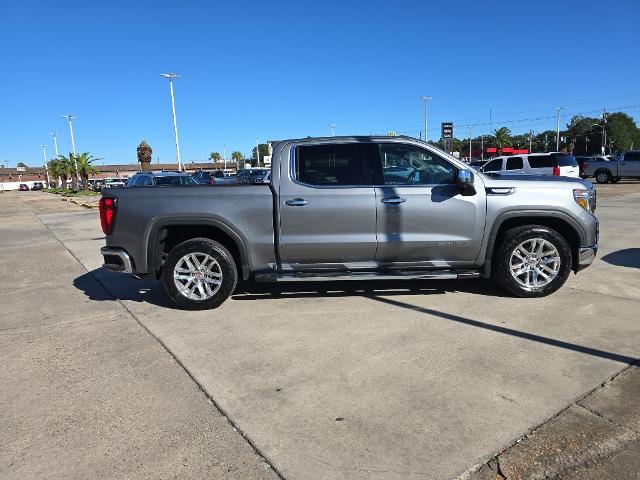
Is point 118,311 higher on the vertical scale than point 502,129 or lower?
lower

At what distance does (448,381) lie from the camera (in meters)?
3.43

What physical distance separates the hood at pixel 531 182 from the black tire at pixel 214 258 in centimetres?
294

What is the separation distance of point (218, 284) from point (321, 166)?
67.7 inches

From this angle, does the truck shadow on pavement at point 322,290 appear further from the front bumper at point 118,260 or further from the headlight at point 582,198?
the headlight at point 582,198

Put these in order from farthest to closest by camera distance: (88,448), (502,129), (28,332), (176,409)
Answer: (502,129) → (28,332) → (176,409) → (88,448)

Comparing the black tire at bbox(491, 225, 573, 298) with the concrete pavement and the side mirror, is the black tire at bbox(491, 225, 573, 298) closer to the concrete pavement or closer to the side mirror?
the side mirror

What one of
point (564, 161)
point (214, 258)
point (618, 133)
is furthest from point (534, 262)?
point (618, 133)

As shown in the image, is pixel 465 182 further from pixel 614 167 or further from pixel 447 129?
pixel 614 167

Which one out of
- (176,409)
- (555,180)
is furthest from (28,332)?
(555,180)

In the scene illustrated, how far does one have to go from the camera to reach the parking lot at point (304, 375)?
105 inches

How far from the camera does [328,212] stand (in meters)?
5.09

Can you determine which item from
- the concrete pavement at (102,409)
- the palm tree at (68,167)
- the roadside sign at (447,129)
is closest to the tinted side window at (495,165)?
the roadside sign at (447,129)

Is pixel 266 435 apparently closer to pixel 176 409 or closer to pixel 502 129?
pixel 176 409

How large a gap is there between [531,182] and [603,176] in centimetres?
2694
